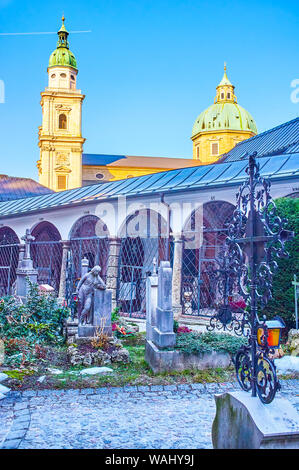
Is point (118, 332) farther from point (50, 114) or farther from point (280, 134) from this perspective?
point (50, 114)

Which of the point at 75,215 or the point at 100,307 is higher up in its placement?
the point at 75,215

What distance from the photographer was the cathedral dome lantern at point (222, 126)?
47250 millimetres

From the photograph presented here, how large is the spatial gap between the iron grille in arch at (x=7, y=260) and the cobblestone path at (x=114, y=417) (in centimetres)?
1601

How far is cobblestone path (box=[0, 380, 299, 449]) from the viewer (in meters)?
4.42

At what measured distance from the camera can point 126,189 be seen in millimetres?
17797

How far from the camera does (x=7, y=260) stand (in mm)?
22188

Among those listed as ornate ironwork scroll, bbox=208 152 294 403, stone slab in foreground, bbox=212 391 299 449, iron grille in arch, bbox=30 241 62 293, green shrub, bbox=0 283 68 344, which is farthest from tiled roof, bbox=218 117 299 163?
stone slab in foreground, bbox=212 391 299 449

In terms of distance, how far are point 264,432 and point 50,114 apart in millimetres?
43667

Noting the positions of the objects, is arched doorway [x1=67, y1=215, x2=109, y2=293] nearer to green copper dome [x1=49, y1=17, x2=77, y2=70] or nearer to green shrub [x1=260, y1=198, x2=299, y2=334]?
green shrub [x1=260, y1=198, x2=299, y2=334]

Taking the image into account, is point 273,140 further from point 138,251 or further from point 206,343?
point 206,343

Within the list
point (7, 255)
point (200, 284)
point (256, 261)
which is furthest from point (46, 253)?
point (256, 261)

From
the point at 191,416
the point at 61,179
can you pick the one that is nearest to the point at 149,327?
the point at 191,416

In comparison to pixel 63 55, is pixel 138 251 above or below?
below

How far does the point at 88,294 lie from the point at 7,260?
568 inches
